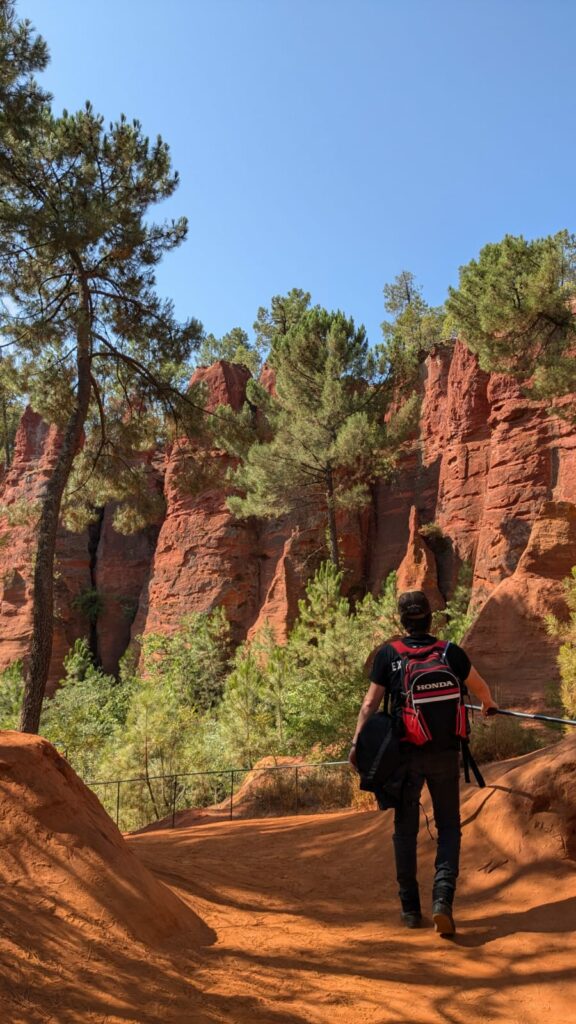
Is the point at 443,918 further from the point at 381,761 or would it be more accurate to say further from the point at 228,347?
the point at 228,347

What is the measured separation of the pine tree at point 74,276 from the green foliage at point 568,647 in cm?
895

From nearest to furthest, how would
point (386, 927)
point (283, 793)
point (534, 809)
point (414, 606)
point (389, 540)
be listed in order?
point (386, 927), point (414, 606), point (534, 809), point (283, 793), point (389, 540)

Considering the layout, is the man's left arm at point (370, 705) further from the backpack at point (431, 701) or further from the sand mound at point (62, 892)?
the sand mound at point (62, 892)

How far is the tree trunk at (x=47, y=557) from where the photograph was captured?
1177cm

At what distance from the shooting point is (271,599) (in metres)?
31.8

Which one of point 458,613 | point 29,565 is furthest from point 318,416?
point 29,565

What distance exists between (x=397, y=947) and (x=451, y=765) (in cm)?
100

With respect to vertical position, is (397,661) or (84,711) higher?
(397,661)

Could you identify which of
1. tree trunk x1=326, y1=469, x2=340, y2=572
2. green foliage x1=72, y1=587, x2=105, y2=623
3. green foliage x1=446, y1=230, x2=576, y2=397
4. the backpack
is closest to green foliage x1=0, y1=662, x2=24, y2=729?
green foliage x1=72, y1=587, x2=105, y2=623

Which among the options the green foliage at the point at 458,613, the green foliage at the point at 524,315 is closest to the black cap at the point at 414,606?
the green foliage at the point at 524,315

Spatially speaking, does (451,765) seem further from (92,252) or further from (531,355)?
(531,355)

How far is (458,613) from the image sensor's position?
82.5 ft

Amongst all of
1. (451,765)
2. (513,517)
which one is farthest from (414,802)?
(513,517)

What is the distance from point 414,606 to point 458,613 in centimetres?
2132
